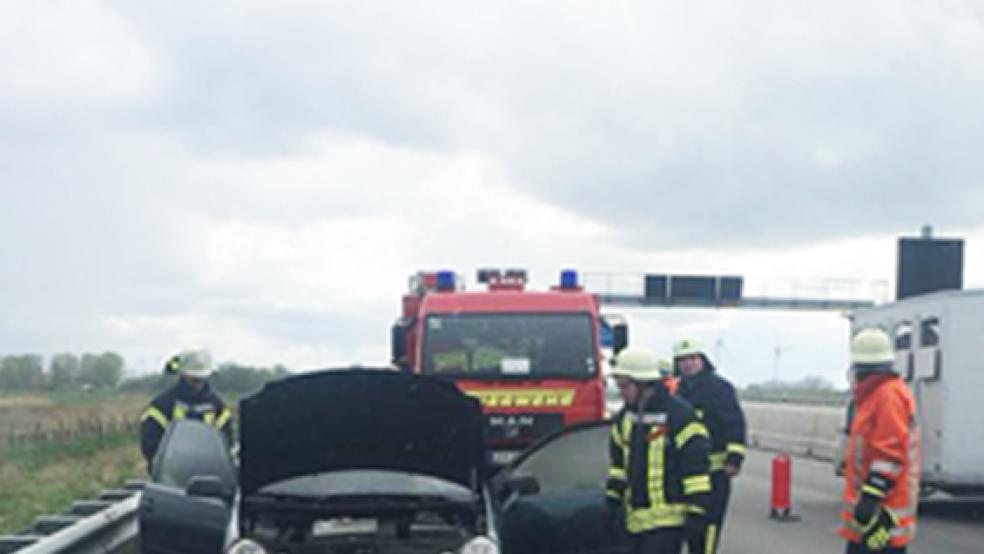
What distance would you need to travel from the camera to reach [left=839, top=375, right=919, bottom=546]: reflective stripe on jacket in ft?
21.1

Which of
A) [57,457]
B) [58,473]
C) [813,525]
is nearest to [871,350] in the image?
[813,525]

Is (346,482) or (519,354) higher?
(519,354)

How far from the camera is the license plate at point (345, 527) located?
250 inches

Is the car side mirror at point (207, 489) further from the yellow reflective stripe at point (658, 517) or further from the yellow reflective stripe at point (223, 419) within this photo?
the yellow reflective stripe at point (223, 419)

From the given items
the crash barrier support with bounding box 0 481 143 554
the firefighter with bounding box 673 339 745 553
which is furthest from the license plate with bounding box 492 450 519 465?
the crash barrier support with bounding box 0 481 143 554

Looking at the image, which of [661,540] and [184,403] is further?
[184,403]

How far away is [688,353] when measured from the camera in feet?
31.4

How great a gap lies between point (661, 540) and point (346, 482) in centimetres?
188

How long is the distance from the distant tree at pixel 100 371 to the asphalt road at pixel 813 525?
34.7m

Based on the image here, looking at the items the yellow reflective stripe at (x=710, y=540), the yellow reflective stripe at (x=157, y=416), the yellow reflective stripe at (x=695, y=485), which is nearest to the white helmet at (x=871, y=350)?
the yellow reflective stripe at (x=695, y=485)

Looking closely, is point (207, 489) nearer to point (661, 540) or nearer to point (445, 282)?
point (661, 540)

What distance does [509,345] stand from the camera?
13234 mm

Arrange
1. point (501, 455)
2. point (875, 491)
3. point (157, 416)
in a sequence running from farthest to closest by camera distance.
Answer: point (501, 455) → point (157, 416) → point (875, 491)

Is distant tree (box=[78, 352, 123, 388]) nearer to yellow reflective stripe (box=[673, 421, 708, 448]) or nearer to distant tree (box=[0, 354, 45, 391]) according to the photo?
distant tree (box=[0, 354, 45, 391])
